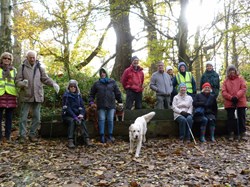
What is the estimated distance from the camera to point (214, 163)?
208 inches

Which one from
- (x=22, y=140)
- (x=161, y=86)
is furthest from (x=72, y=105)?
(x=161, y=86)

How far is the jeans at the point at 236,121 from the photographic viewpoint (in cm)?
A: 732

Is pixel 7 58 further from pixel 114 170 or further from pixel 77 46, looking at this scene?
pixel 77 46

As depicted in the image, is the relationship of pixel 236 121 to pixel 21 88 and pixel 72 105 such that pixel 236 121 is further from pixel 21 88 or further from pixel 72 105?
pixel 21 88

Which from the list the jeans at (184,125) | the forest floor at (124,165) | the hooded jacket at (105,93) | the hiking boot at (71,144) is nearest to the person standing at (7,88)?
the forest floor at (124,165)

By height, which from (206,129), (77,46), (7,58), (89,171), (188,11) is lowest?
(89,171)

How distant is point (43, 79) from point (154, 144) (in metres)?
3.12

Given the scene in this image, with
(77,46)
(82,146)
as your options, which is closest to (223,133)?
(82,146)

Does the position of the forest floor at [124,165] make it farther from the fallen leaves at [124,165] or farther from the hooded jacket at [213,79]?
the hooded jacket at [213,79]

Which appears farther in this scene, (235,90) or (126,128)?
(126,128)

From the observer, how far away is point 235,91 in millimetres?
7352

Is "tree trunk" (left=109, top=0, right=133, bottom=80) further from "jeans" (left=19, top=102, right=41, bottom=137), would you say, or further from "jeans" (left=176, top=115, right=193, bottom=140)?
"jeans" (left=19, top=102, right=41, bottom=137)

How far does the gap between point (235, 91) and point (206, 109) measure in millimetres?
876

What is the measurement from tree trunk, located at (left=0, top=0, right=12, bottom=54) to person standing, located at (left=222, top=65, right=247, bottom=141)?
611 cm
